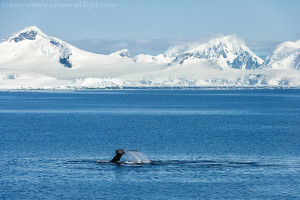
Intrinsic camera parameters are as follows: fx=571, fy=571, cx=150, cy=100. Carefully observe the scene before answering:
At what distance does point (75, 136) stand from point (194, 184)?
107 ft

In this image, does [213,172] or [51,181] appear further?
[213,172]

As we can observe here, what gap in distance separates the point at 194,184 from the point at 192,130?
38565 mm

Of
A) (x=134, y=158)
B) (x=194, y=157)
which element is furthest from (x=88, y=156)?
(x=194, y=157)

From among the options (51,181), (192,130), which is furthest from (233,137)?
(51,181)

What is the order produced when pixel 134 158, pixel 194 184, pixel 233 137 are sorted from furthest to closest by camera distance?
pixel 233 137
pixel 134 158
pixel 194 184

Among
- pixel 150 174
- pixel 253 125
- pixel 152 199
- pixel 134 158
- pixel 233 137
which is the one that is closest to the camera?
pixel 152 199

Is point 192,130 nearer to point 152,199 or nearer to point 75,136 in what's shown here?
point 75,136

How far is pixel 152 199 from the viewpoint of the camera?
112 feet

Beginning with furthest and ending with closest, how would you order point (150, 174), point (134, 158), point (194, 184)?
point (134, 158) → point (150, 174) → point (194, 184)

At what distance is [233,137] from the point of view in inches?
2650

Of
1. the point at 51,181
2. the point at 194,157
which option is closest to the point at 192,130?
the point at 194,157

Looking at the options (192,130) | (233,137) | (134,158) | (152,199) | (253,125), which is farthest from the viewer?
(253,125)

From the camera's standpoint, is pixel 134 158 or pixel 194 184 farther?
pixel 134 158

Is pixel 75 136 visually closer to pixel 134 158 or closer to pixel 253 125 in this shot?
pixel 134 158
